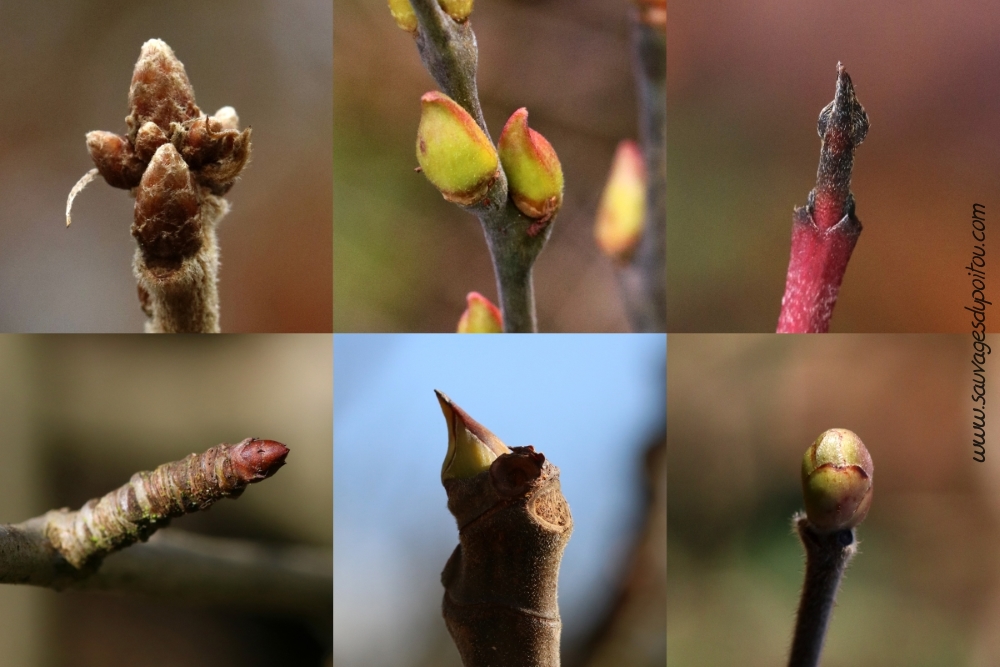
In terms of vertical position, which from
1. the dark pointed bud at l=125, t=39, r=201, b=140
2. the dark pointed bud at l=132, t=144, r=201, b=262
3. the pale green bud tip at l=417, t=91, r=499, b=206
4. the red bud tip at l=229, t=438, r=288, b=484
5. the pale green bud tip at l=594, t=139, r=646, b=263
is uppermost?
the pale green bud tip at l=594, t=139, r=646, b=263

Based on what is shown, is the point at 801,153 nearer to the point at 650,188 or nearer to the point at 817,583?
the point at 650,188

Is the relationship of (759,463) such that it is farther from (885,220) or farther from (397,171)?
(397,171)

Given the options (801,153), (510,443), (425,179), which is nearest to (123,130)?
(425,179)

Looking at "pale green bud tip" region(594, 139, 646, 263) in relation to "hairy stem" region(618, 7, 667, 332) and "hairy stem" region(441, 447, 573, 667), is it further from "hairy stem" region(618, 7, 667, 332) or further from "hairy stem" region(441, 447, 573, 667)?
"hairy stem" region(441, 447, 573, 667)

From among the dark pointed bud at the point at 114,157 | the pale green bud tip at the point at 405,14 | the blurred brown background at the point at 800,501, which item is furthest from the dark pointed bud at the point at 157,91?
the blurred brown background at the point at 800,501

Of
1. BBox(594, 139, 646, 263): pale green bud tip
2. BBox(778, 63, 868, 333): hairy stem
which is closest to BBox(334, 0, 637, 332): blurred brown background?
BBox(594, 139, 646, 263): pale green bud tip

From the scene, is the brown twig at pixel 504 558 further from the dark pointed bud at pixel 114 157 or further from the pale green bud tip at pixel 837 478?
the dark pointed bud at pixel 114 157
